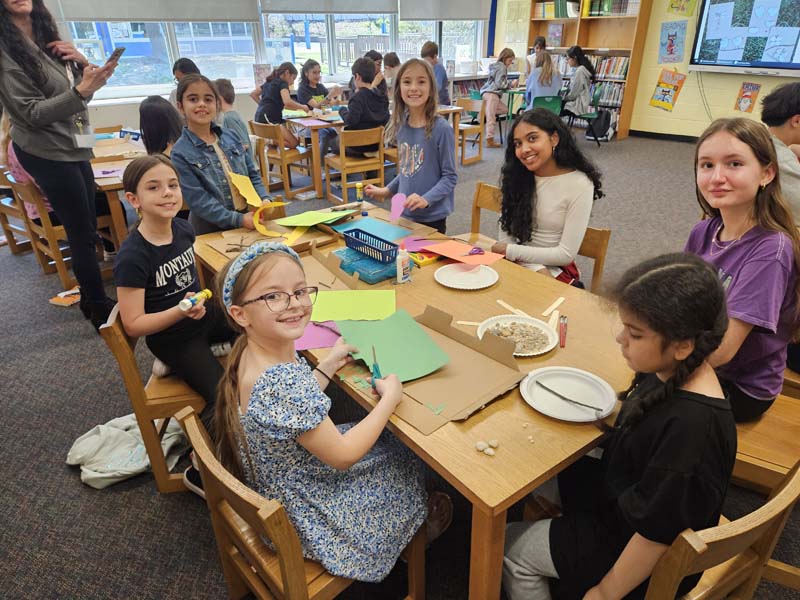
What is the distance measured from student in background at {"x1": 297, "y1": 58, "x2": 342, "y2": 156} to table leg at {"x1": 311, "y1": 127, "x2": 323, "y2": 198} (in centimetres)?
78

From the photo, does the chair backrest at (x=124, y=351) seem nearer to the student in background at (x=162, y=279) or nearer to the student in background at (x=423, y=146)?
the student in background at (x=162, y=279)

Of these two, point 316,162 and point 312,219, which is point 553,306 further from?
point 316,162

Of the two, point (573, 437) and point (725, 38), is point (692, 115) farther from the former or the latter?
point (573, 437)

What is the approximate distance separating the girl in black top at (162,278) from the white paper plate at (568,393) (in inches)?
38.0

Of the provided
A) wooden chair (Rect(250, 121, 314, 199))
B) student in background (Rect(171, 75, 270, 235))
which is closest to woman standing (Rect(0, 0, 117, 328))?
student in background (Rect(171, 75, 270, 235))

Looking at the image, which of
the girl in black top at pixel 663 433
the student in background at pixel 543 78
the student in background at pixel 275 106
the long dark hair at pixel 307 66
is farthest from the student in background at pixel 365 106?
the girl in black top at pixel 663 433

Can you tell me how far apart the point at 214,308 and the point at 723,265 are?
155 cm

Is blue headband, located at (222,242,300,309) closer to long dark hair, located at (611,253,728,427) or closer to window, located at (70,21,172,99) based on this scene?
long dark hair, located at (611,253,728,427)

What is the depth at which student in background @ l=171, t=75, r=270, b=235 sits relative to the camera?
2.09 meters

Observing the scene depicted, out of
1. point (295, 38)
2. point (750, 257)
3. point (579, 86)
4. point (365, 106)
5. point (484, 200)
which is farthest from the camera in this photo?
point (295, 38)

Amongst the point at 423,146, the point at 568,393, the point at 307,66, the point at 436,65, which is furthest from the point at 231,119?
the point at 436,65

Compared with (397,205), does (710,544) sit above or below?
below

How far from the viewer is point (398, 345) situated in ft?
4.21

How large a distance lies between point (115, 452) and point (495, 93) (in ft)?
20.7
